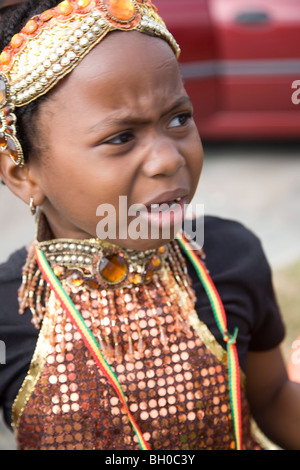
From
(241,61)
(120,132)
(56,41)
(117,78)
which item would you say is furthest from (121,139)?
(241,61)

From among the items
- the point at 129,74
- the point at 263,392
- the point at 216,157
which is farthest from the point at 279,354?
the point at 216,157

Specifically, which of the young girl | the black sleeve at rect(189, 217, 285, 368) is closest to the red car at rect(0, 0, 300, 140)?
the black sleeve at rect(189, 217, 285, 368)

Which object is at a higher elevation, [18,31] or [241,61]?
[241,61]

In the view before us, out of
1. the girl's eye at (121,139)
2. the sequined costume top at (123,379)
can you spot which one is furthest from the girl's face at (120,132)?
the sequined costume top at (123,379)

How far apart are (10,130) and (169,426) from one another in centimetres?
77

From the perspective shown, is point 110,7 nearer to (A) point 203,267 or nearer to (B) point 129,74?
(B) point 129,74

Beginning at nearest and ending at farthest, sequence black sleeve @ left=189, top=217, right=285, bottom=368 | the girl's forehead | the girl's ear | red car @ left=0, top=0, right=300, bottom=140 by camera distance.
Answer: the girl's forehead → the girl's ear → black sleeve @ left=189, top=217, right=285, bottom=368 → red car @ left=0, top=0, right=300, bottom=140

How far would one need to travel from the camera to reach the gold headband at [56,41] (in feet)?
4.10

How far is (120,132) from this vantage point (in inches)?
49.6

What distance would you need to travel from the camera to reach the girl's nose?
125 cm

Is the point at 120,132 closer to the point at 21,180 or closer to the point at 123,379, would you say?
the point at 21,180

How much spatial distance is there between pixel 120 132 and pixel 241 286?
1.95 feet

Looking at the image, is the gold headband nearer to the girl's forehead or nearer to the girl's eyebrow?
the girl's forehead

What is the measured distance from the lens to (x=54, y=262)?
4.83 ft
